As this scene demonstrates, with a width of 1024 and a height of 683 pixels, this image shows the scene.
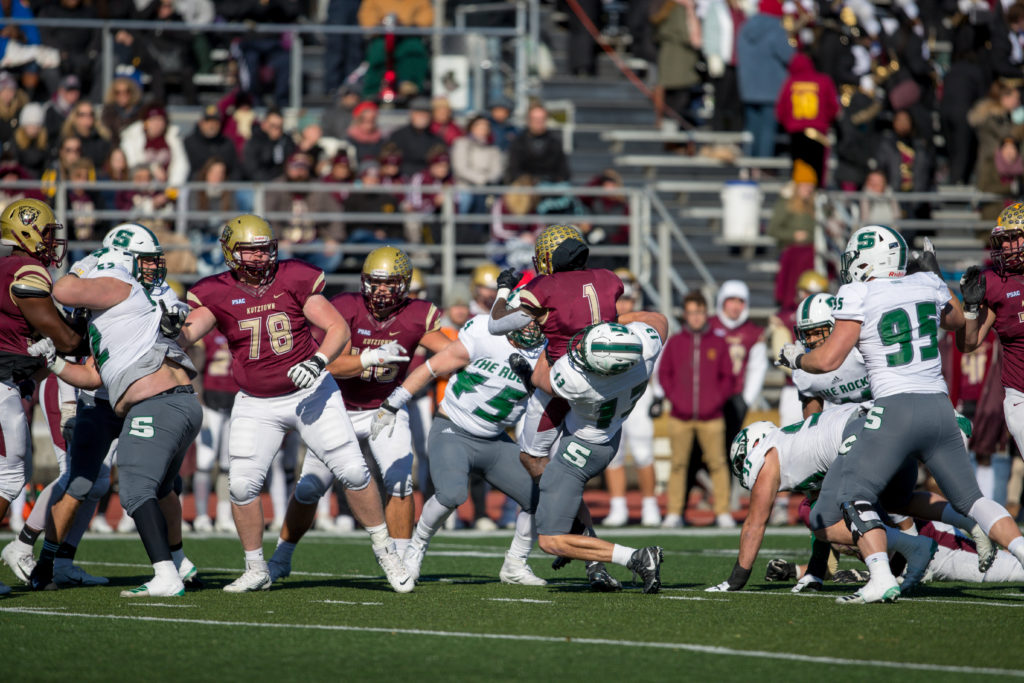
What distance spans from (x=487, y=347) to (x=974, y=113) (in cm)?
1128

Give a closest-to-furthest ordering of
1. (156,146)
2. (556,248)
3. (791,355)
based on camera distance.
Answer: (791,355) < (556,248) < (156,146)

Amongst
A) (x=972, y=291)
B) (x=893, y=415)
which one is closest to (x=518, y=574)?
(x=893, y=415)

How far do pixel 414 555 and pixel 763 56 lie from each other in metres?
10.6

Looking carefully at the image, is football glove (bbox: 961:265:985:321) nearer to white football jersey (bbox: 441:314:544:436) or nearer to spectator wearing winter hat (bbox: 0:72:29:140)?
white football jersey (bbox: 441:314:544:436)

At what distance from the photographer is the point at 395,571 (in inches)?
302

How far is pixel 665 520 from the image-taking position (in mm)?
12625

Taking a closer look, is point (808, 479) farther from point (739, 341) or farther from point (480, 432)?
point (739, 341)

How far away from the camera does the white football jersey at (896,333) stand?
6.97m

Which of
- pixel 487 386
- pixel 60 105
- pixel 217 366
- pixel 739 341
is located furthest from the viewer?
pixel 60 105

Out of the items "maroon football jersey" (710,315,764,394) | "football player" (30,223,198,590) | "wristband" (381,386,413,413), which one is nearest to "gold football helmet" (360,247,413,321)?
"wristband" (381,386,413,413)

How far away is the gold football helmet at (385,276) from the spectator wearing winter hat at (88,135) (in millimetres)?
7666

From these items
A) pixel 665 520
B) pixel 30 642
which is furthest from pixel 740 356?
pixel 30 642

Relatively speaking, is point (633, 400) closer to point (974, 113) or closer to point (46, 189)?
point (46, 189)

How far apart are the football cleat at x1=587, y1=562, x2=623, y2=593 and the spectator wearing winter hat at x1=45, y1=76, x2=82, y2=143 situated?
9.90 metres
